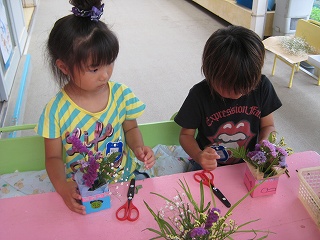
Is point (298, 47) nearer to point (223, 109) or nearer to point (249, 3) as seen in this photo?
point (249, 3)

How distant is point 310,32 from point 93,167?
250cm

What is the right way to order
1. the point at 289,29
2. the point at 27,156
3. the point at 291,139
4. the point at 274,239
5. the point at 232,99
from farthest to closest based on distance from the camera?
1. the point at 289,29
2. the point at 291,139
3. the point at 27,156
4. the point at 232,99
5. the point at 274,239

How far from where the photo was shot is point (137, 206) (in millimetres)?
837

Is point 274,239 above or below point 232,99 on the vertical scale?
below

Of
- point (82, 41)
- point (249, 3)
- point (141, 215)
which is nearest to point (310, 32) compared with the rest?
point (249, 3)

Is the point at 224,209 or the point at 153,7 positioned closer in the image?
the point at 224,209

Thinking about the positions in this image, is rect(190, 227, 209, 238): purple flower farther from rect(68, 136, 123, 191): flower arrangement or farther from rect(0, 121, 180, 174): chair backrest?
rect(0, 121, 180, 174): chair backrest

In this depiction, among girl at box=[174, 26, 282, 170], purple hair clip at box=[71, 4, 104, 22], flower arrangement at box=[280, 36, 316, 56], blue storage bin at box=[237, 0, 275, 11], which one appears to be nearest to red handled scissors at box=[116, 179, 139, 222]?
girl at box=[174, 26, 282, 170]

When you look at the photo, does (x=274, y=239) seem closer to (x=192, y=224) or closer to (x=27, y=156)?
(x=192, y=224)

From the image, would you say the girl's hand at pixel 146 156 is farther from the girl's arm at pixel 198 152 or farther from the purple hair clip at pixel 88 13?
the purple hair clip at pixel 88 13

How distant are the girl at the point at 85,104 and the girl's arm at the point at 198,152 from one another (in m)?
0.14

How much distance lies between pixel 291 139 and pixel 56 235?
170 centimetres

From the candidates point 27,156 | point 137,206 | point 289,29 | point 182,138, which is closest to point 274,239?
point 137,206

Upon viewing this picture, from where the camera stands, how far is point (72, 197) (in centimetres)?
82
